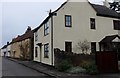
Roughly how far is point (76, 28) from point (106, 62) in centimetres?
741

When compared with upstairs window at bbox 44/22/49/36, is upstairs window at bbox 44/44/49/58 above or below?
below

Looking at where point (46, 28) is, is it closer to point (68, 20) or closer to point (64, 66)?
point (68, 20)

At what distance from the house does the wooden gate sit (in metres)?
6.26

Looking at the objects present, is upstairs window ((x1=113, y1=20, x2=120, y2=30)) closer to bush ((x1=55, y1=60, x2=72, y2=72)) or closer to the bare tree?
the bare tree

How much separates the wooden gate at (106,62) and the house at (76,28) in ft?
20.6

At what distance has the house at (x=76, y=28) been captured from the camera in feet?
80.6

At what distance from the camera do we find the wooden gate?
1902 cm

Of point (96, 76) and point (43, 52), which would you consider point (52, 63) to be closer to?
point (43, 52)

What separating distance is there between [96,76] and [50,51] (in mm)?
8951

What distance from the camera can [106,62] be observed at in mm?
19125

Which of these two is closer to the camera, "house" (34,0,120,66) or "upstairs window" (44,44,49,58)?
"house" (34,0,120,66)

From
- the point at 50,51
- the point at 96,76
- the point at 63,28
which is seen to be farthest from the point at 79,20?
the point at 96,76

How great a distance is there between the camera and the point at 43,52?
94.0 ft

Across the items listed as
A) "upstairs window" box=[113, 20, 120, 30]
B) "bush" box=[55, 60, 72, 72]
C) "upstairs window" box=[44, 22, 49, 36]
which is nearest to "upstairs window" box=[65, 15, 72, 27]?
"upstairs window" box=[44, 22, 49, 36]
